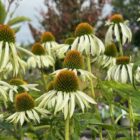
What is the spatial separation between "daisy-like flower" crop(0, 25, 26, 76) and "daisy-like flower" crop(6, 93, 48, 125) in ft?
0.39

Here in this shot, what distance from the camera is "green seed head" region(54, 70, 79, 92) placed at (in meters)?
2.18

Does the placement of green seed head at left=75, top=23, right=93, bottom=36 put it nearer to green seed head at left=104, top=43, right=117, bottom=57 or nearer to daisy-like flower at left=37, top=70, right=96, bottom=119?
green seed head at left=104, top=43, right=117, bottom=57

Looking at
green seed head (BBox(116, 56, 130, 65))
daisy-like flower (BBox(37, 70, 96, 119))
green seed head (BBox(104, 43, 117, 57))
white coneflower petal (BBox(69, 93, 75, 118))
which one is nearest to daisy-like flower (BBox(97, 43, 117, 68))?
green seed head (BBox(104, 43, 117, 57))

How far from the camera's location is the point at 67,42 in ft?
10.6

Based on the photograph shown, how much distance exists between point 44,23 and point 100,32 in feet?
5.53

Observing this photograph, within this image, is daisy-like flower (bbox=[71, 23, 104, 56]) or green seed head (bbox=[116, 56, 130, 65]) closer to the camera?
daisy-like flower (bbox=[71, 23, 104, 56])

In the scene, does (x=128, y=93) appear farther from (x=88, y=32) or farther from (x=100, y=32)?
(x=100, y=32)

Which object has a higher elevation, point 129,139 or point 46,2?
point 46,2

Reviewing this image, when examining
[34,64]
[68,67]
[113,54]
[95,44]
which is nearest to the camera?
[68,67]

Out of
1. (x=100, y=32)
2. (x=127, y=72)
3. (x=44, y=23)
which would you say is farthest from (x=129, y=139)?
(x=44, y=23)

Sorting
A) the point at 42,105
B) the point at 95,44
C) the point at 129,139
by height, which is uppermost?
the point at 95,44

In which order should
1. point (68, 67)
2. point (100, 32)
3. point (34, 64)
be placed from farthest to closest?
point (100, 32) < point (34, 64) < point (68, 67)

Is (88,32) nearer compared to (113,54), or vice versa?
(88,32)

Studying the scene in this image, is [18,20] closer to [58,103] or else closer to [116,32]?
[116,32]
